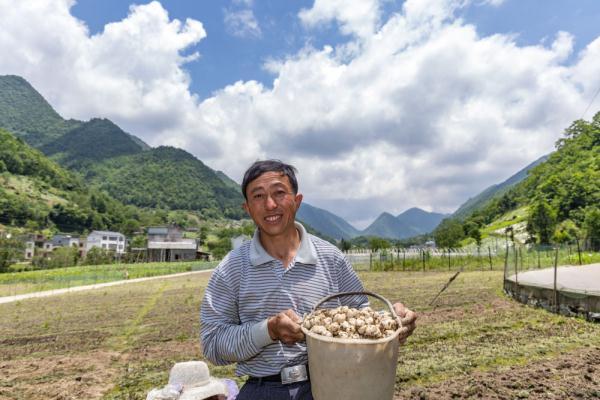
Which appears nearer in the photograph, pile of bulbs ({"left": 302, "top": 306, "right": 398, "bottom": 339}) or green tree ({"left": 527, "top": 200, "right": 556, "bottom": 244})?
pile of bulbs ({"left": 302, "top": 306, "right": 398, "bottom": 339})

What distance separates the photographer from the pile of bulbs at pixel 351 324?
5.36ft

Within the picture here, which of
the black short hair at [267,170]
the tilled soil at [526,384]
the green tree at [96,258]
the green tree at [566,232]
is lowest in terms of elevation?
the green tree at [96,258]

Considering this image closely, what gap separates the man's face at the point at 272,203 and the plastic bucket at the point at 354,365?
617 millimetres

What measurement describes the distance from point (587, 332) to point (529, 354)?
7.67ft

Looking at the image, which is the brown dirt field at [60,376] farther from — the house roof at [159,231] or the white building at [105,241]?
the house roof at [159,231]

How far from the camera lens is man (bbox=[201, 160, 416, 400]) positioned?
6.19ft

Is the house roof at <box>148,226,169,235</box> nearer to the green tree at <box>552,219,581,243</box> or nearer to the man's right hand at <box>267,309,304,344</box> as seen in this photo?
the green tree at <box>552,219,581,243</box>

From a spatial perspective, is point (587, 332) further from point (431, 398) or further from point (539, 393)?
point (431, 398)

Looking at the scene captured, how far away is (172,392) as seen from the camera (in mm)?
3801

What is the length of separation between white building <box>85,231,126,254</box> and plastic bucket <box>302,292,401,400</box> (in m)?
107

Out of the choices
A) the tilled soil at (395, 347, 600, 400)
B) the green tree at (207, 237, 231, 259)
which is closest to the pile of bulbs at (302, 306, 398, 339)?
the tilled soil at (395, 347, 600, 400)

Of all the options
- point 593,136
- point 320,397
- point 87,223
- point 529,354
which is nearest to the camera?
point 320,397

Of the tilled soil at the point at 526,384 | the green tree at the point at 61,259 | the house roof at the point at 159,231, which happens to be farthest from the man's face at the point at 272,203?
the house roof at the point at 159,231

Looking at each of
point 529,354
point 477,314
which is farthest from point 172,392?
point 477,314
